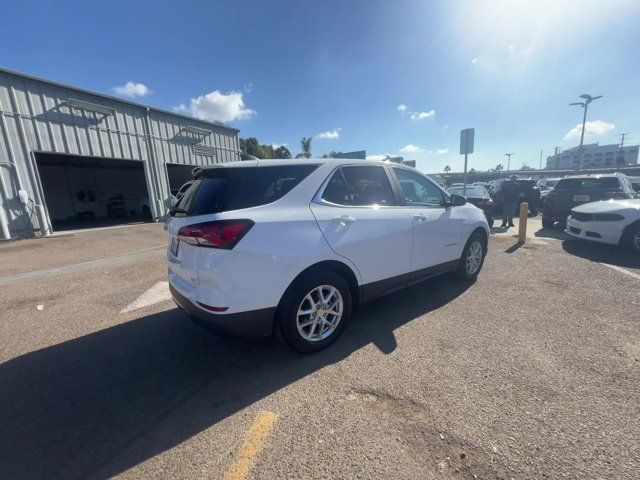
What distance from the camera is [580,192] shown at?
8.32m

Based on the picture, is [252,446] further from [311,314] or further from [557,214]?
[557,214]

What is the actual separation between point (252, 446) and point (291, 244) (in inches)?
55.4

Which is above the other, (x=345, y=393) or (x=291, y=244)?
(x=291, y=244)

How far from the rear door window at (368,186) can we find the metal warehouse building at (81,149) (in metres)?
12.0

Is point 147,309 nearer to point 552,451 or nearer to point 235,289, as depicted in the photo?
point 235,289

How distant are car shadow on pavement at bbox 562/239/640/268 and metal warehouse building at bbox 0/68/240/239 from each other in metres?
15.5

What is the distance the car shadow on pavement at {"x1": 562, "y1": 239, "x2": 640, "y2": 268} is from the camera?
555 cm

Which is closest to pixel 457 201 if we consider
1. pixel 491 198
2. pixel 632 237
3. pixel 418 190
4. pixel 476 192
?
pixel 418 190

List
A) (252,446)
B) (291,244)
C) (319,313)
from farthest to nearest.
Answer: (319,313) < (291,244) < (252,446)

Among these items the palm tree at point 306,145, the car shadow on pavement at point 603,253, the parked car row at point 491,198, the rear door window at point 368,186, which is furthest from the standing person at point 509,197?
the palm tree at point 306,145

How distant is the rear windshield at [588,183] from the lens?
7.96 meters

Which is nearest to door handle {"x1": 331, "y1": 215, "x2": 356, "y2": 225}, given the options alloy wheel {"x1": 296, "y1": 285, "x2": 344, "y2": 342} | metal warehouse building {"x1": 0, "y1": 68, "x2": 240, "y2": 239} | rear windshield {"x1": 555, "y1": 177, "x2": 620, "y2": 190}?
alloy wheel {"x1": 296, "y1": 285, "x2": 344, "y2": 342}

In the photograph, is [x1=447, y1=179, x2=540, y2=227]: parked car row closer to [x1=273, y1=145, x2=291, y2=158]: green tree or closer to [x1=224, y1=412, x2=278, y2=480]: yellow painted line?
[x1=224, y1=412, x2=278, y2=480]: yellow painted line

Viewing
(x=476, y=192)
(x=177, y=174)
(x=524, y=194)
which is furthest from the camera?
(x=177, y=174)
